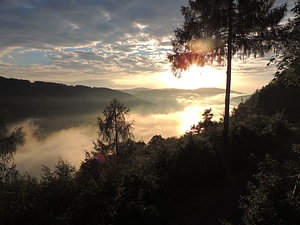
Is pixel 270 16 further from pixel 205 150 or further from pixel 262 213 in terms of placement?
pixel 262 213

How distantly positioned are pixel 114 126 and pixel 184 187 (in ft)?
60.0

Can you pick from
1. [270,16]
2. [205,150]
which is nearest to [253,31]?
[270,16]

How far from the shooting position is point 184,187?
406 inches

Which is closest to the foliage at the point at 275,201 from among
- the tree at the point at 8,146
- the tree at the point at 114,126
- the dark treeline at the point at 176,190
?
the dark treeline at the point at 176,190

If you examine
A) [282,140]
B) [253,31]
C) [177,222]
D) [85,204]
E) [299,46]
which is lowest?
[177,222]

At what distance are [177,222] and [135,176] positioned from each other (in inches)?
87.1

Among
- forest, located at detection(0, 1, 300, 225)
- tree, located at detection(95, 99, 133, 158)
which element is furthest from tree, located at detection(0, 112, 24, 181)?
tree, located at detection(95, 99, 133, 158)

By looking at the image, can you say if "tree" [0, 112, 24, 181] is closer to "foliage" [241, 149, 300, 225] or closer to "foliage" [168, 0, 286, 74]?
"foliage" [168, 0, 286, 74]

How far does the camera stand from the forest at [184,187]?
579cm

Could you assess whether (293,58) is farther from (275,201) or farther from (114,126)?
(114,126)

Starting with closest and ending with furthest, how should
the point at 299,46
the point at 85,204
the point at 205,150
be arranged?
1. the point at 299,46
2. the point at 85,204
3. the point at 205,150

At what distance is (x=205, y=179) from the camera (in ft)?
35.0

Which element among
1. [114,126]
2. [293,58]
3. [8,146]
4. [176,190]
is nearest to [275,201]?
[293,58]

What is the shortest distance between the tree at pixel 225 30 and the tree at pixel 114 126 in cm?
1550
